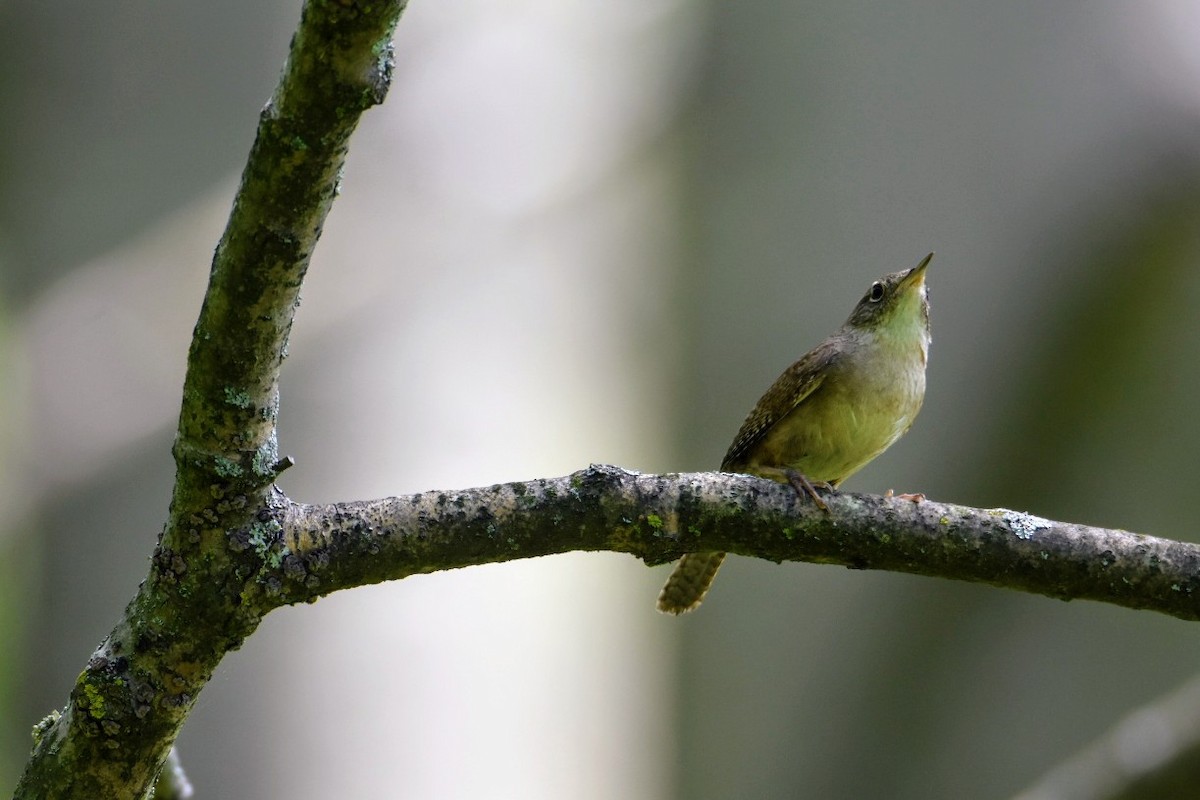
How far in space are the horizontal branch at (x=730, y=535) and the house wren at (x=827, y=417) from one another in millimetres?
1094

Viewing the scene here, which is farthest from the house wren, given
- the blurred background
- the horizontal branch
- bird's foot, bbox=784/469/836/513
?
the blurred background

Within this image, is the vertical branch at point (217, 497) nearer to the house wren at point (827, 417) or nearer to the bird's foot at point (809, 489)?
the bird's foot at point (809, 489)

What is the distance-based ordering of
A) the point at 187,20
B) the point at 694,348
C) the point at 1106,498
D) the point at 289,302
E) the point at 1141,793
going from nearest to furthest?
the point at 289,302
the point at 1141,793
the point at 187,20
the point at 1106,498
the point at 694,348

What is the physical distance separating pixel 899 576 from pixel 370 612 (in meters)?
2.69

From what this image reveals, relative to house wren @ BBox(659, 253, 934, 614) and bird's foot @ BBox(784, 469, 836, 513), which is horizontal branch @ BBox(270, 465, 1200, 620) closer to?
bird's foot @ BBox(784, 469, 836, 513)

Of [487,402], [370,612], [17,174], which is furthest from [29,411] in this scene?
[487,402]

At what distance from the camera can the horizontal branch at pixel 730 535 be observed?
5.93 ft

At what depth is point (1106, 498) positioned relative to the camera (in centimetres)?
516

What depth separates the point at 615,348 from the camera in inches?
267

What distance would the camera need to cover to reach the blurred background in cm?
414

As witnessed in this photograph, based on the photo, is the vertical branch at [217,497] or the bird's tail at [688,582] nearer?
the vertical branch at [217,497]

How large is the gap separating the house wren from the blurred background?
180cm

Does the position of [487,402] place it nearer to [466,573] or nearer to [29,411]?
[466,573]

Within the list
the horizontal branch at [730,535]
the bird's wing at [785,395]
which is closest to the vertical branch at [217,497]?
the horizontal branch at [730,535]
